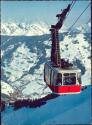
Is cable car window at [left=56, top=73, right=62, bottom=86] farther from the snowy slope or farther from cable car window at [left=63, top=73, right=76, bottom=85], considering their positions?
the snowy slope

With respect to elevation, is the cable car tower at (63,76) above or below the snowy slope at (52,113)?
above

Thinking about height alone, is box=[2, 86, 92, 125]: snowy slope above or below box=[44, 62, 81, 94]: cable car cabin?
below

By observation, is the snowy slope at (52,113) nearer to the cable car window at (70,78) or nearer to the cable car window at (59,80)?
the cable car window at (70,78)

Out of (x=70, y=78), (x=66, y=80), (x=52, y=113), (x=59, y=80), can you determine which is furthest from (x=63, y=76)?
(x=52, y=113)

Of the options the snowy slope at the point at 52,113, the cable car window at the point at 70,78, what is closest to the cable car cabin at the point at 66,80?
the cable car window at the point at 70,78

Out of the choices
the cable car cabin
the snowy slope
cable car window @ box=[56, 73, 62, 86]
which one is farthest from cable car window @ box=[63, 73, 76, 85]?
the snowy slope

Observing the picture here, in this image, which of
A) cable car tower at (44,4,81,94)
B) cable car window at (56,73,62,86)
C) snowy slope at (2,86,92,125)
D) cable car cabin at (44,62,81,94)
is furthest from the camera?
snowy slope at (2,86,92,125)

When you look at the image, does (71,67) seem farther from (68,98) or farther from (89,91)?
(89,91)

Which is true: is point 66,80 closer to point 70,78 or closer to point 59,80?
point 70,78

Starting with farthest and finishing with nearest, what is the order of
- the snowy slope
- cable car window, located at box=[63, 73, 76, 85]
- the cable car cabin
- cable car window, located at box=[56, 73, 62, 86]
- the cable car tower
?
the snowy slope, cable car window, located at box=[63, 73, 76, 85], cable car window, located at box=[56, 73, 62, 86], the cable car tower, the cable car cabin
